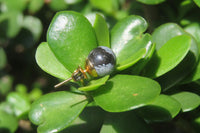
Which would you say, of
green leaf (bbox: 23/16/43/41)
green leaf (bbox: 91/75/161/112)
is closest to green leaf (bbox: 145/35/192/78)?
green leaf (bbox: 91/75/161/112)

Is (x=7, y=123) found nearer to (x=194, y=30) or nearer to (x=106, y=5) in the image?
(x=106, y=5)

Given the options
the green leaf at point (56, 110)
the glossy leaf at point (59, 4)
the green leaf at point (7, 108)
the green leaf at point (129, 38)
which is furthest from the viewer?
the glossy leaf at point (59, 4)

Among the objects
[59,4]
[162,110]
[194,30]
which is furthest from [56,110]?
[59,4]

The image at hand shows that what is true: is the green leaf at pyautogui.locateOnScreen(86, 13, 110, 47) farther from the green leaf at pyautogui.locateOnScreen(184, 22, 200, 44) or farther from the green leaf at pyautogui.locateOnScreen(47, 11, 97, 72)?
the green leaf at pyautogui.locateOnScreen(184, 22, 200, 44)

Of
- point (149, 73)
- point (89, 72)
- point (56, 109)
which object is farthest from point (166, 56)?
point (56, 109)

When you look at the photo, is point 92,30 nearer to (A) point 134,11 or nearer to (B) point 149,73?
(B) point 149,73

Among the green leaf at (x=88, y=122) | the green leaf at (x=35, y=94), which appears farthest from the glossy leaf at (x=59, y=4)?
the green leaf at (x=88, y=122)

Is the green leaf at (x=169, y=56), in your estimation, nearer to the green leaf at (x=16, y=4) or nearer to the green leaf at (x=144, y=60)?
the green leaf at (x=144, y=60)
